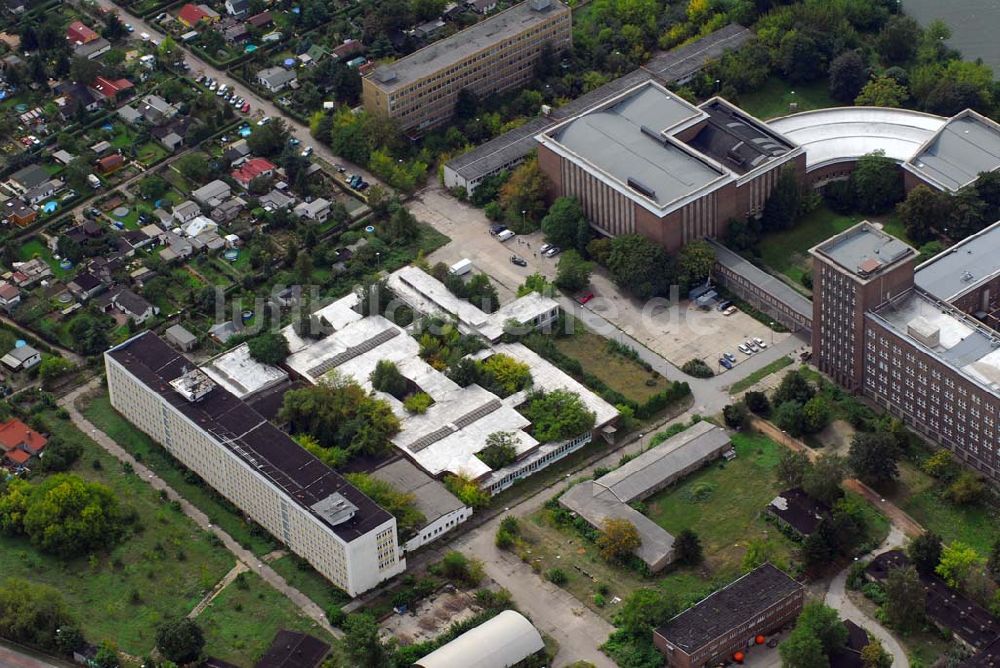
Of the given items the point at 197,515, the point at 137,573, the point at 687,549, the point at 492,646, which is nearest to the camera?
the point at 492,646

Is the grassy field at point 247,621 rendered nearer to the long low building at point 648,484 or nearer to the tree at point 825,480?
the long low building at point 648,484

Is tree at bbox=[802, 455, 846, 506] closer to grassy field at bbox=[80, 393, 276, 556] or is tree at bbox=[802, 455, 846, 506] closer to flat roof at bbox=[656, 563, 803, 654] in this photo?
flat roof at bbox=[656, 563, 803, 654]

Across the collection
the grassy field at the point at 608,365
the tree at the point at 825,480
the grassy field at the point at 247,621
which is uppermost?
the tree at the point at 825,480

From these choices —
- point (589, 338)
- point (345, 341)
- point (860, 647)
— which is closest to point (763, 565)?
point (860, 647)

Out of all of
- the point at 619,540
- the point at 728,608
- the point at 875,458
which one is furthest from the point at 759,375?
the point at 728,608

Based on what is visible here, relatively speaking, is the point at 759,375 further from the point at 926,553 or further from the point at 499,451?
the point at 926,553

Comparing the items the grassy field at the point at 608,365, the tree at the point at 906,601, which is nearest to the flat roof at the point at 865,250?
the grassy field at the point at 608,365

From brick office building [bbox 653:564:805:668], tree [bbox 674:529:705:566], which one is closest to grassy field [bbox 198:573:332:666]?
brick office building [bbox 653:564:805:668]

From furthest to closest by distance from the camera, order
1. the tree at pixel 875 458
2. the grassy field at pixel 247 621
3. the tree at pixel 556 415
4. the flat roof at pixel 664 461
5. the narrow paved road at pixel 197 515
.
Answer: the tree at pixel 556 415 → the flat roof at pixel 664 461 → the tree at pixel 875 458 → the narrow paved road at pixel 197 515 → the grassy field at pixel 247 621
